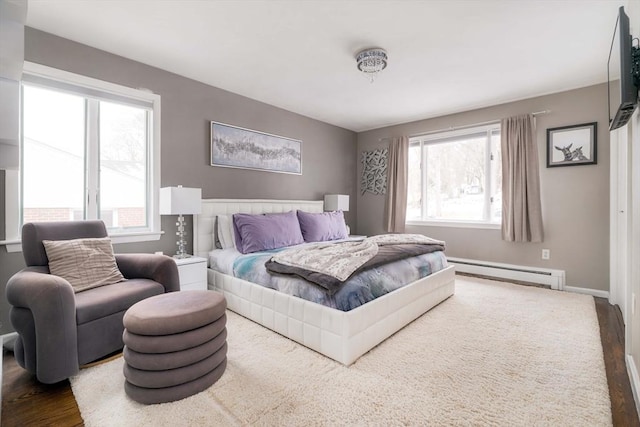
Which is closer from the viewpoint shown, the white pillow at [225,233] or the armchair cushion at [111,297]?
the armchair cushion at [111,297]

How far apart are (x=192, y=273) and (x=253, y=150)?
1.91 m

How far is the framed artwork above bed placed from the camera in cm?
370

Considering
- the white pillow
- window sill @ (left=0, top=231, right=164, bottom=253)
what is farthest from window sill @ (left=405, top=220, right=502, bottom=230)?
window sill @ (left=0, top=231, right=164, bottom=253)

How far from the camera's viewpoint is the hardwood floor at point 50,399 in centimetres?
145

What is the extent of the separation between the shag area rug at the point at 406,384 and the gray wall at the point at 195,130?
5.58ft

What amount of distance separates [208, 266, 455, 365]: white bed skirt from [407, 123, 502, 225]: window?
1.99 metres

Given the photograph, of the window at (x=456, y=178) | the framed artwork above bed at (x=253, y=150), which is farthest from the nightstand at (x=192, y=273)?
the window at (x=456, y=178)

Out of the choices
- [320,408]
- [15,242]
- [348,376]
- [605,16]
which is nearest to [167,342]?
[320,408]

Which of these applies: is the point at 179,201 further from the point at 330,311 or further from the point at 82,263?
the point at 330,311

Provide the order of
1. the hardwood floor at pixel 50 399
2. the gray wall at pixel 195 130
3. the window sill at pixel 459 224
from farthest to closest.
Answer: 1. the window sill at pixel 459 224
2. the gray wall at pixel 195 130
3. the hardwood floor at pixel 50 399

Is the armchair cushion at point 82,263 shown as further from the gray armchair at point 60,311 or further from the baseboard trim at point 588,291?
the baseboard trim at point 588,291

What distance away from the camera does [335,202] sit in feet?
16.2

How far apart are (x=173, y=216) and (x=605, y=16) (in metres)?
4.31

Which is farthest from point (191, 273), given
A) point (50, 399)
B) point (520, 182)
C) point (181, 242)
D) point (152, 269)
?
point (520, 182)
